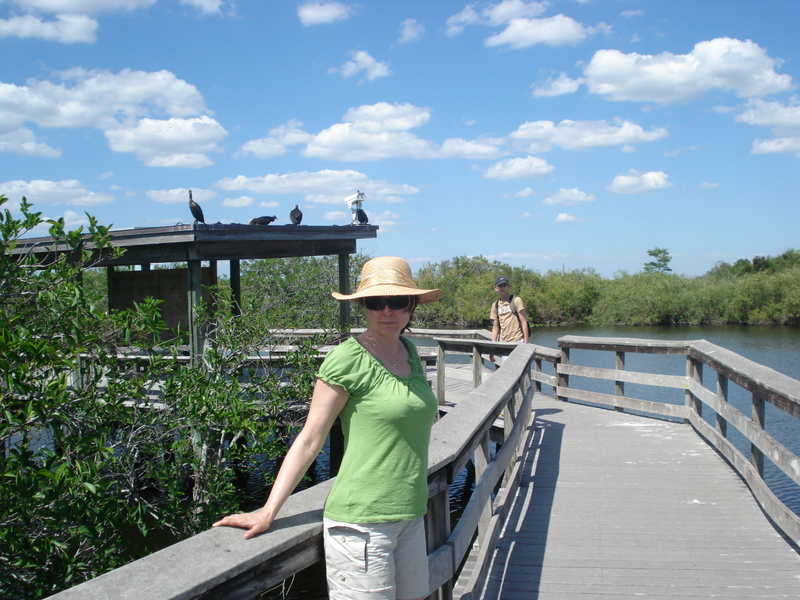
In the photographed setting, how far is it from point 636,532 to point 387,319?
2.74 m

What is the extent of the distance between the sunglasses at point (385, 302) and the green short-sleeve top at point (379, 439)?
0.17 meters

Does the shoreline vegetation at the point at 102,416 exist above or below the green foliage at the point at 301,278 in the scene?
below

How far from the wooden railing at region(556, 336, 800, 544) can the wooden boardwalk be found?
0.49 feet

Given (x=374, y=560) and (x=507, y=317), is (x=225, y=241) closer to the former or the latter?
(x=507, y=317)

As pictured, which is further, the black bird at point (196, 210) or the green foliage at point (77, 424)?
the black bird at point (196, 210)

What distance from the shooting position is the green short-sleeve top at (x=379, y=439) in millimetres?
1934

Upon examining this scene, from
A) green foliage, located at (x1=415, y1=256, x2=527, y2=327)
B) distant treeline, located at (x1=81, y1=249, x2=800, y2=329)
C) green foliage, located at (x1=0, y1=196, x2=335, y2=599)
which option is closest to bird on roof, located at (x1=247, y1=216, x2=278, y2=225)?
green foliage, located at (x1=0, y1=196, x2=335, y2=599)

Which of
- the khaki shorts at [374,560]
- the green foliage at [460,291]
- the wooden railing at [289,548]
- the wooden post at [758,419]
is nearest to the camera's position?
the wooden railing at [289,548]

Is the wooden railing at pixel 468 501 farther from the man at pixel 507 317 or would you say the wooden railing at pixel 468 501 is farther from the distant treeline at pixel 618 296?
the distant treeline at pixel 618 296

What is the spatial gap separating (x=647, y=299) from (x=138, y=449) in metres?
38.8

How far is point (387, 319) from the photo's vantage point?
7.11ft

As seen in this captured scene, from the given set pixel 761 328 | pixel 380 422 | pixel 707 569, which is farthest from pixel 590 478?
pixel 761 328

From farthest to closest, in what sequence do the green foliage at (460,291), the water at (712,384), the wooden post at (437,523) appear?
the green foliage at (460,291) < the water at (712,384) < the wooden post at (437,523)

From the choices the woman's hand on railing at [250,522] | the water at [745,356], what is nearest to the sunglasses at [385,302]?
the woman's hand on railing at [250,522]
